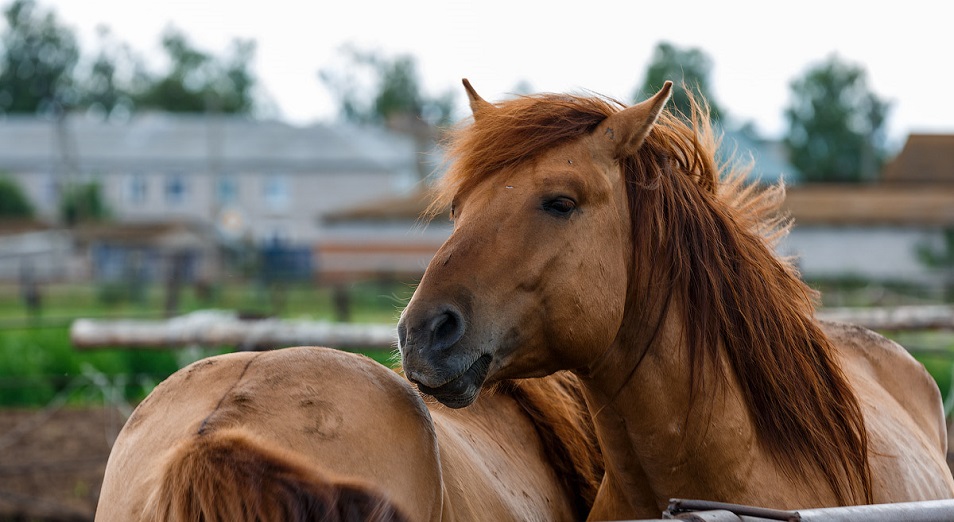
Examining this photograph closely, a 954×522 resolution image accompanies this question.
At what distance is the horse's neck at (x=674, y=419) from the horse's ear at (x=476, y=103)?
0.78 meters

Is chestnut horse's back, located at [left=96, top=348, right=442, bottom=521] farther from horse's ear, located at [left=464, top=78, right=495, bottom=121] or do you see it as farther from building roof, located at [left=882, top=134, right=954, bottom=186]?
building roof, located at [left=882, top=134, right=954, bottom=186]

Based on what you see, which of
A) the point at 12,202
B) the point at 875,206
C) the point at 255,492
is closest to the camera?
the point at 255,492

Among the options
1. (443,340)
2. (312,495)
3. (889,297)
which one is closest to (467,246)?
(443,340)

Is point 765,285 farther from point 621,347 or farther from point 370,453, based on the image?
point 370,453

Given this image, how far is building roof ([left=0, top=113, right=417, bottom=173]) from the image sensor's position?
167 feet

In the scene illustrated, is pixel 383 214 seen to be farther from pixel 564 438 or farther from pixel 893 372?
pixel 564 438

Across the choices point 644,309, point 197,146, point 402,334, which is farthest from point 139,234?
point 402,334

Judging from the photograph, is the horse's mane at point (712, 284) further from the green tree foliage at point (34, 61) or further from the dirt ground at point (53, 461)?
the green tree foliage at point (34, 61)

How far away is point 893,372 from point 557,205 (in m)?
2.11

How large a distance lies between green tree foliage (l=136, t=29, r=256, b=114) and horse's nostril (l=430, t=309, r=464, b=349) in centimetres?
6632

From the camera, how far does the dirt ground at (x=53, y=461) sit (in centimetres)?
616

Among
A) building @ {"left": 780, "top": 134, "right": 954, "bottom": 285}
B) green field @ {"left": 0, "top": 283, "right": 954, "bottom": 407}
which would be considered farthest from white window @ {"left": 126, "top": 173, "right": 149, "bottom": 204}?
green field @ {"left": 0, "top": 283, "right": 954, "bottom": 407}

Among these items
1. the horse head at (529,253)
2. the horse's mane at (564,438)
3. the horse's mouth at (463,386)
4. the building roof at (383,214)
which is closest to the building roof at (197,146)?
the building roof at (383,214)

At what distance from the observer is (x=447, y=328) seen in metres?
2.11
